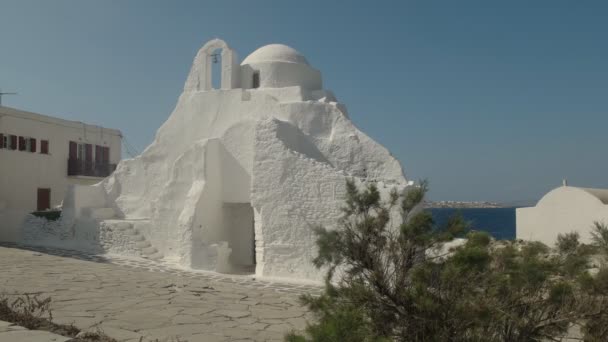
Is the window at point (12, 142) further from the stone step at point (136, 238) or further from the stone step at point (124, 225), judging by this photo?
the stone step at point (136, 238)

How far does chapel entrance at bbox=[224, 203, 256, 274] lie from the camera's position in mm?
14938

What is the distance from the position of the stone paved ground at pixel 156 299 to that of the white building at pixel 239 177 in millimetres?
1356

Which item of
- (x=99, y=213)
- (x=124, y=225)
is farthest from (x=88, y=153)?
(x=124, y=225)

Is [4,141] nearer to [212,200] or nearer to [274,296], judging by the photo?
[212,200]

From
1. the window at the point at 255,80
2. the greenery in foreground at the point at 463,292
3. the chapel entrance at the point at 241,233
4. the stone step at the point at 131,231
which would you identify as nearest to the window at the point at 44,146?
the stone step at the point at 131,231

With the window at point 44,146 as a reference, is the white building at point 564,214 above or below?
below

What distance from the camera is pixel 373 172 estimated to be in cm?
1430

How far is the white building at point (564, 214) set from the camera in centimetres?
1346

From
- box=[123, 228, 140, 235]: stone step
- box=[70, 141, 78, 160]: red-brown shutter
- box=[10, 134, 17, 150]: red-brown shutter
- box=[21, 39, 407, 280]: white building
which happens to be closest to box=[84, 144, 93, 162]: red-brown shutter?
box=[70, 141, 78, 160]: red-brown shutter

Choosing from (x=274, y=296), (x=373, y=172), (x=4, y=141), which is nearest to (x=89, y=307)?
(x=274, y=296)

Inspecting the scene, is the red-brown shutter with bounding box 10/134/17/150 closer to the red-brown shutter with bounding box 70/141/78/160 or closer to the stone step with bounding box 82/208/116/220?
the red-brown shutter with bounding box 70/141/78/160

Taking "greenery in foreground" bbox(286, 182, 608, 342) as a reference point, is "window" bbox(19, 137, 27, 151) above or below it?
above

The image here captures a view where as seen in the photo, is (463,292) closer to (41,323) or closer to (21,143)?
(41,323)

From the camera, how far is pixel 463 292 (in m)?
4.00
